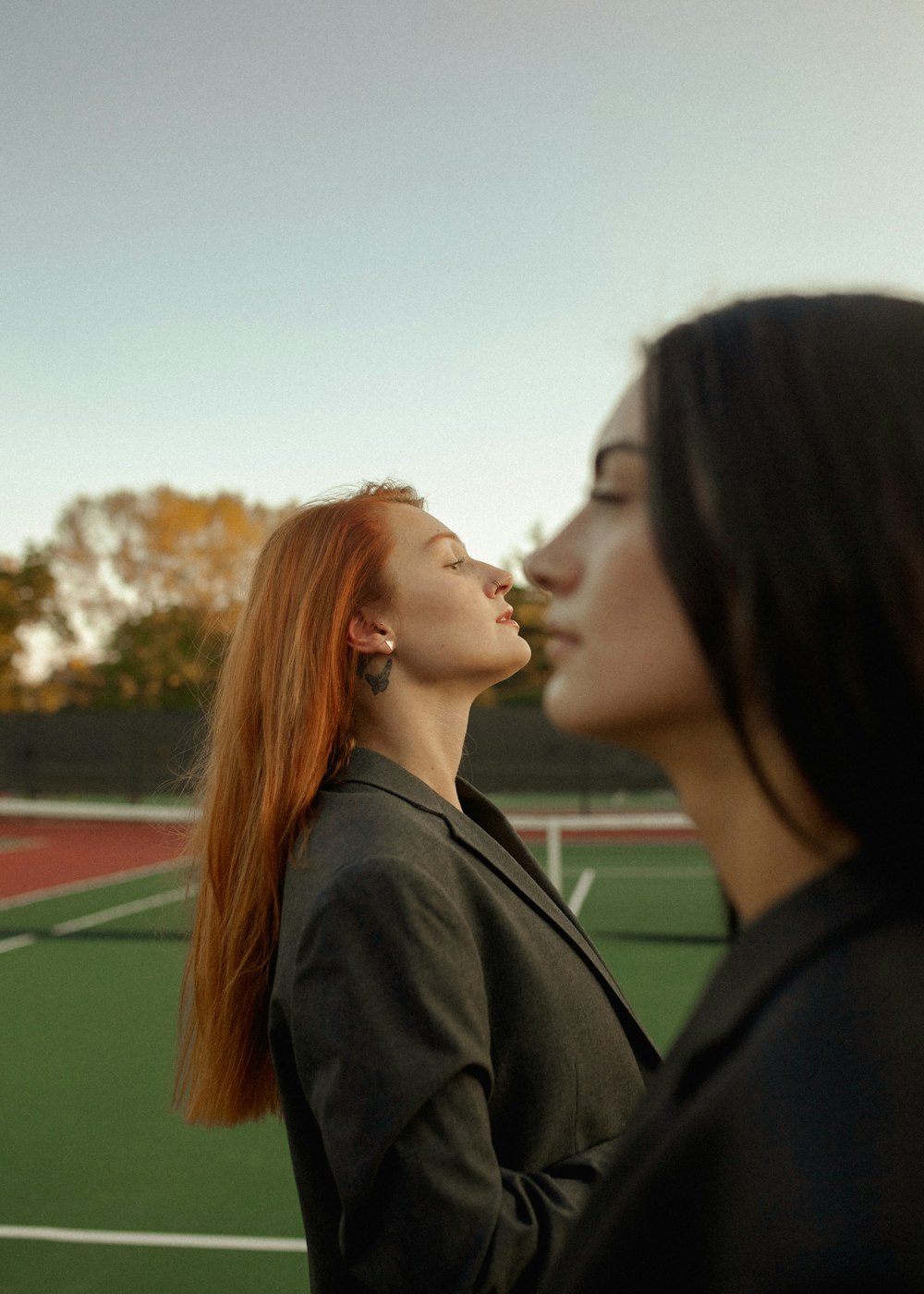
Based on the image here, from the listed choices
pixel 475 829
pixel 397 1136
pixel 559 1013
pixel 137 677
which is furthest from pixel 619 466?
pixel 137 677

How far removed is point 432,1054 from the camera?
1.67m

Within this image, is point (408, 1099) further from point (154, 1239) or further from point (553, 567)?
point (154, 1239)

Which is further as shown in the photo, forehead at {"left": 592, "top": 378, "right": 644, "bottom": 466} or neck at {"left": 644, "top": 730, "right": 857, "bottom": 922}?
forehead at {"left": 592, "top": 378, "right": 644, "bottom": 466}

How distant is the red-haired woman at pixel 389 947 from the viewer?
1646mm

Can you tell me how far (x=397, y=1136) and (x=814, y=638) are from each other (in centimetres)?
111

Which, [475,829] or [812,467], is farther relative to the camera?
[475,829]

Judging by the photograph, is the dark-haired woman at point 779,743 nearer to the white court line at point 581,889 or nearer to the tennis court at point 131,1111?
the tennis court at point 131,1111

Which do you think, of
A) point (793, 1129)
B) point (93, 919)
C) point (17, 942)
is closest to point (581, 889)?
point (93, 919)

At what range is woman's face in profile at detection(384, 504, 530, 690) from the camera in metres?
2.35

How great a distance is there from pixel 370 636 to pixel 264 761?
323mm

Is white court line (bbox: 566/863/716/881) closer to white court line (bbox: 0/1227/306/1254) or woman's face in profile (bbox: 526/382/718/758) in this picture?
white court line (bbox: 0/1227/306/1254)

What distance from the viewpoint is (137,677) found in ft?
129

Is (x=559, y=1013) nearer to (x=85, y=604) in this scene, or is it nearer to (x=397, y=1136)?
(x=397, y=1136)

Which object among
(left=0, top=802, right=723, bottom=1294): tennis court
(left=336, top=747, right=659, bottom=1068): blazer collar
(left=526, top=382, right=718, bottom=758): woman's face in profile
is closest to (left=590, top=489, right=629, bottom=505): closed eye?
(left=526, top=382, right=718, bottom=758): woman's face in profile
